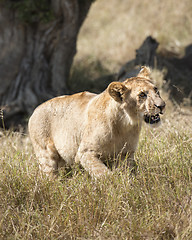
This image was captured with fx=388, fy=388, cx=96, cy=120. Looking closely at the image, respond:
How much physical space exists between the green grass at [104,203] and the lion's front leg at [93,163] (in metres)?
0.10

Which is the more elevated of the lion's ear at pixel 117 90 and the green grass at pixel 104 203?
the lion's ear at pixel 117 90

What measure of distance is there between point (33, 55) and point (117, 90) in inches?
199

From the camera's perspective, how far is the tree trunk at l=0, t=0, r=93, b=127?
8.18 m

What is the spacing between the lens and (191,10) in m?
16.5

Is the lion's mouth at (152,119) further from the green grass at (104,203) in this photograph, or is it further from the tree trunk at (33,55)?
the tree trunk at (33,55)

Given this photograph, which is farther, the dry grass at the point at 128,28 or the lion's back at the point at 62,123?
the dry grass at the point at 128,28

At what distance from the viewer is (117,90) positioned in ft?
12.8

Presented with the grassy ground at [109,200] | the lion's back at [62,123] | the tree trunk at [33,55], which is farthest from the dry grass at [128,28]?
the grassy ground at [109,200]

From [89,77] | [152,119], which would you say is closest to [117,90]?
[152,119]

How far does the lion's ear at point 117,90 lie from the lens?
3.86 meters

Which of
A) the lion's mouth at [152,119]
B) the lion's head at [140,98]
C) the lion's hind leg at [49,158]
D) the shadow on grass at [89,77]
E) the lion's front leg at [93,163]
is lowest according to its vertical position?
the shadow on grass at [89,77]

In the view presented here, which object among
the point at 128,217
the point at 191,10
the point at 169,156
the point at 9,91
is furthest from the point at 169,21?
the point at 128,217

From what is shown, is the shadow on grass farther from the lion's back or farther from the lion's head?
the lion's head

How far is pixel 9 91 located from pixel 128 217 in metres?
5.64
